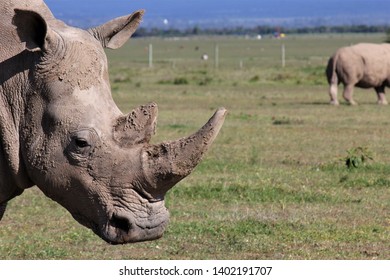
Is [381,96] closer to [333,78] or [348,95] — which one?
[348,95]

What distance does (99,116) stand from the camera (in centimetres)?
559

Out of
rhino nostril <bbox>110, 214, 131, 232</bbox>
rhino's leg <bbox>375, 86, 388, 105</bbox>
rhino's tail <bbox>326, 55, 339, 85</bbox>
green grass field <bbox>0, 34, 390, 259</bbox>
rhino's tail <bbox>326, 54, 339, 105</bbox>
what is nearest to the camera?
rhino nostril <bbox>110, 214, 131, 232</bbox>

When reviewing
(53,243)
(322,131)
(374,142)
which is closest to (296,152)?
(374,142)

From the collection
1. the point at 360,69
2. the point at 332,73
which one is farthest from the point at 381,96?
the point at 332,73

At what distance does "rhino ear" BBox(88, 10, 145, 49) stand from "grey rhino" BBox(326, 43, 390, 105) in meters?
22.0

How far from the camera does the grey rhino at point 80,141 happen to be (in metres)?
5.54

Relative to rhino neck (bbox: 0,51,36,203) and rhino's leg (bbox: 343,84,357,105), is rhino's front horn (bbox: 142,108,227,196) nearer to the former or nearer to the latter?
rhino neck (bbox: 0,51,36,203)

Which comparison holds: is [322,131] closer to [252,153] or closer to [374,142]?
[374,142]

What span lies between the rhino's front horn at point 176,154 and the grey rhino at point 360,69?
75.1 ft

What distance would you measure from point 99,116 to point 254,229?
14.3 ft

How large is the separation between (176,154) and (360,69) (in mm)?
23762

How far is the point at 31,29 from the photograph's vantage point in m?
5.64

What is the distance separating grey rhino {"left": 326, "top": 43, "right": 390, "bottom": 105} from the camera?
2866cm

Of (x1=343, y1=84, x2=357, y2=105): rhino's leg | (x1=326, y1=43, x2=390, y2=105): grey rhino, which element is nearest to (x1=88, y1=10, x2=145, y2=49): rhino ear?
(x1=343, y1=84, x2=357, y2=105): rhino's leg
